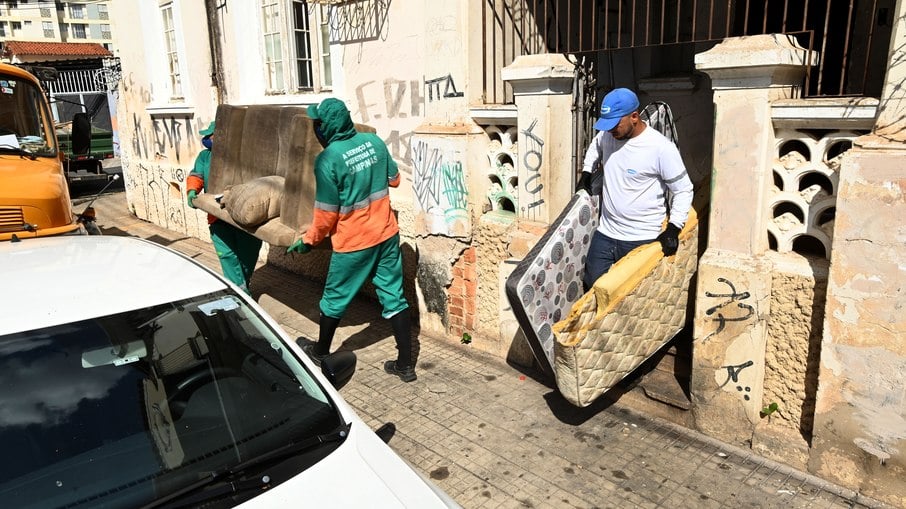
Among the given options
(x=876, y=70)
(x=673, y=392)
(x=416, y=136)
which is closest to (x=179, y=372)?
(x=673, y=392)

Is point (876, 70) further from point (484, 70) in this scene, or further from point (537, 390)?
point (537, 390)

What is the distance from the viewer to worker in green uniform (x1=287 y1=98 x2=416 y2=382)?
4711 mm

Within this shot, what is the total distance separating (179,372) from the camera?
247 cm

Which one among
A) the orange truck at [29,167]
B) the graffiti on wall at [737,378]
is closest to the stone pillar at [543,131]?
the graffiti on wall at [737,378]

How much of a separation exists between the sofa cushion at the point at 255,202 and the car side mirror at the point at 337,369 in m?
2.93

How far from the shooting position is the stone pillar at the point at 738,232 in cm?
355

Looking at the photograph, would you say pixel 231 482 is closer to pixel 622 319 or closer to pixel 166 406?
pixel 166 406

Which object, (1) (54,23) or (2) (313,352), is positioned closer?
(2) (313,352)

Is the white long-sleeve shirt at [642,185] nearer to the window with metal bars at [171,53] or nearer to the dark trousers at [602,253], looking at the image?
the dark trousers at [602,253]

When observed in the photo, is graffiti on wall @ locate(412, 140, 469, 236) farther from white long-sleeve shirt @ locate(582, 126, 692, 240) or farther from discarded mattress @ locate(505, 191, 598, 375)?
white long-sleeve shirt @ locate(582, 126, 692, 240)

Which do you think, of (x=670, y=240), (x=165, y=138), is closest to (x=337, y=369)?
(x=670, y=240)

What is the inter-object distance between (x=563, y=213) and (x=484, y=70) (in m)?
1.59

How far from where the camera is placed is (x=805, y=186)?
3719 millimetres

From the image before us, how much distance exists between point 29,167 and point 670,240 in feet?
17.0
